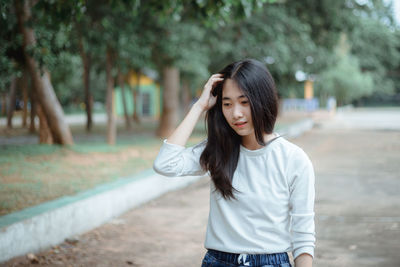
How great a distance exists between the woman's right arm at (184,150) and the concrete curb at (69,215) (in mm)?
2444

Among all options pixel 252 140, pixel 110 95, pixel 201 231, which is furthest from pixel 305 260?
pixel 110 95

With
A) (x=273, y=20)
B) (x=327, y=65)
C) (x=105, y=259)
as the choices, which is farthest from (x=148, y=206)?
(x=327, y=65)

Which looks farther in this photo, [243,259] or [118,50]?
[118,50]

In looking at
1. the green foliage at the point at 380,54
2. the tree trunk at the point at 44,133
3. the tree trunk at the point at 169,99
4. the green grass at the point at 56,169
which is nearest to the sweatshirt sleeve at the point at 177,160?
the green grass at the point at 56,169

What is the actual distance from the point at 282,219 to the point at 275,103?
0.53m

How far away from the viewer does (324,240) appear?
525 centimetres

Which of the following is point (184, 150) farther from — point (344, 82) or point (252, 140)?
point (344, 82)

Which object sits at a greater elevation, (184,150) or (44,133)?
(184,150)

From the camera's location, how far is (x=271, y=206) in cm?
217

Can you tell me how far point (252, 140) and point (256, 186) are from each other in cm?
24

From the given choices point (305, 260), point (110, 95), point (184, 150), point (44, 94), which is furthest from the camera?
point (110, 95)

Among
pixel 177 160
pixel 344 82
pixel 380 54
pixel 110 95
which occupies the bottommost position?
pixel 344 82

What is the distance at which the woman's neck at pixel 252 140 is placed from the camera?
227 centimetres

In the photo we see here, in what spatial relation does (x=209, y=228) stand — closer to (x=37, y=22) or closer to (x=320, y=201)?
(x=320, y=201)
